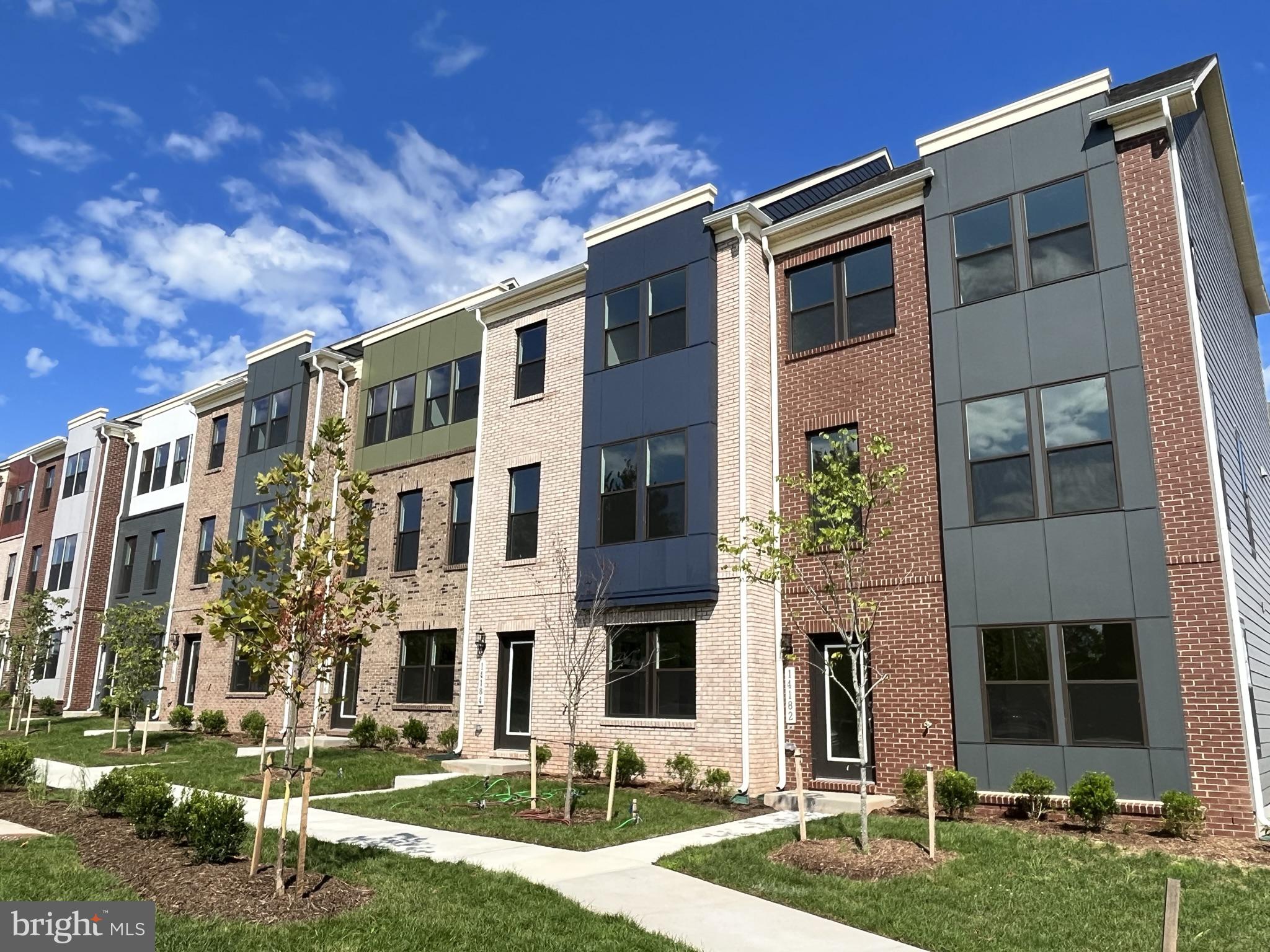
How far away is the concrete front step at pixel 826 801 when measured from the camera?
13.4 meters

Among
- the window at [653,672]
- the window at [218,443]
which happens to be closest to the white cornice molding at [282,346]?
the window at [218,443]

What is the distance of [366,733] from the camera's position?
21000 mm

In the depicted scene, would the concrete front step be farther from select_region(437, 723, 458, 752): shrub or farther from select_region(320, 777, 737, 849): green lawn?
select_region(437, 723, 458, 752): shrub

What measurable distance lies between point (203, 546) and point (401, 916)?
24080 millimetres

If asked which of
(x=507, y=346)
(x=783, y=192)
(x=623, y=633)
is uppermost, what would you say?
(x=783, y=192)

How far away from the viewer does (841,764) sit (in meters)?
15.3

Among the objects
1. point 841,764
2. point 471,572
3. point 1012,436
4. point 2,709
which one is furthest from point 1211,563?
point 2,709

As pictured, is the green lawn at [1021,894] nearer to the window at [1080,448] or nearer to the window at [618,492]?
the window at [1080,448]

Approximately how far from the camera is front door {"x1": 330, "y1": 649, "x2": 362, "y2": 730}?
22969 mm

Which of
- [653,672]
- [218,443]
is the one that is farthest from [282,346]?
[653,672]

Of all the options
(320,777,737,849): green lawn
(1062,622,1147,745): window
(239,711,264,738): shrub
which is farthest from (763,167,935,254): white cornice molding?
(239,711,264,738): shrub

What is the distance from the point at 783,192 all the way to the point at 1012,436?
764 centimetres

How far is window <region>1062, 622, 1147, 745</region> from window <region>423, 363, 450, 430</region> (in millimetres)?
15053

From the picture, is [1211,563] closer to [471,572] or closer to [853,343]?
[853,343]
